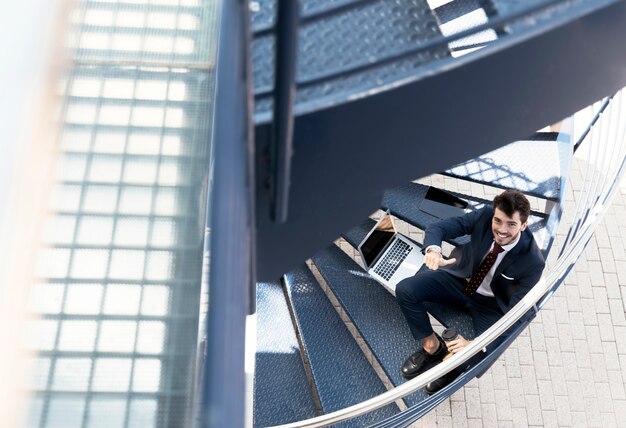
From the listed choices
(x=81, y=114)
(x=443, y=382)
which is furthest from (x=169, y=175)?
(x=443, y=382)

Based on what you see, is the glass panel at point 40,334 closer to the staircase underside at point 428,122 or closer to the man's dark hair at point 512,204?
the staircase underside at point 428,122

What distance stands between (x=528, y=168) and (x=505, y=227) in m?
1.10

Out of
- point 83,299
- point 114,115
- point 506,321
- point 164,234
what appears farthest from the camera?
point 506,321

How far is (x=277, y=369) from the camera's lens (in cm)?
520

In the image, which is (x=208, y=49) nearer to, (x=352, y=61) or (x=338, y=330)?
(x=352, y=61)

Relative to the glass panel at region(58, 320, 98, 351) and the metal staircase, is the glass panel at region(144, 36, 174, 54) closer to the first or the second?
the metal staircase

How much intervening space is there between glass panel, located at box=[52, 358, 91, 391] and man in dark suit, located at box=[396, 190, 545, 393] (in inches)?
97.9

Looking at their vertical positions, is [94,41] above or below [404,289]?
above

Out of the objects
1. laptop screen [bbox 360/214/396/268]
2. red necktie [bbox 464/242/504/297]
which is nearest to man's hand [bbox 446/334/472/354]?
red necktie [bbox 464/242/504/297]

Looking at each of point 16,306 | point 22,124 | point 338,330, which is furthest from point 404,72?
point 338,330

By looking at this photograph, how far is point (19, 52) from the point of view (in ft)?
9.42

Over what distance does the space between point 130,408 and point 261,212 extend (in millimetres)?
763

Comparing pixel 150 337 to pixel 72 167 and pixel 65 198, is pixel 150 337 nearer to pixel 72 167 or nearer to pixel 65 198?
pixel 65 198

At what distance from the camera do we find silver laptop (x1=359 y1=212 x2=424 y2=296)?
5305mm
